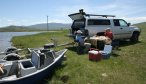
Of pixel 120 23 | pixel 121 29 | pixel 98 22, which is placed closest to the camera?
pixel 98 22

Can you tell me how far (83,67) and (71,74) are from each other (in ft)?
2.83

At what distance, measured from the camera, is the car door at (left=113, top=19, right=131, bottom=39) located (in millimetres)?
17605

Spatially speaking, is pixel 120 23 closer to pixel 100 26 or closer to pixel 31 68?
pixel 100 26

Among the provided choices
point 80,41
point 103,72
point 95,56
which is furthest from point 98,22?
point 103,72

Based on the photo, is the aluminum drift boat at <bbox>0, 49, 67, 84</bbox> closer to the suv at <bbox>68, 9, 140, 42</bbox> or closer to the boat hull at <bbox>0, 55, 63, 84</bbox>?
the boat hull at <bbox>0, 55, 63, 84</bbox>

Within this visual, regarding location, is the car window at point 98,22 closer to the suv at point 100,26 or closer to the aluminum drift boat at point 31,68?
the suv at point 100,26

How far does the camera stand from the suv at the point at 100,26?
15.7 m

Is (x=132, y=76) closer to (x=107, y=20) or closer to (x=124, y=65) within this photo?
(x=124, y=65)

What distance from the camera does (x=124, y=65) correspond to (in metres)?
10.7

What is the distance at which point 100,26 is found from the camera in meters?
16.7

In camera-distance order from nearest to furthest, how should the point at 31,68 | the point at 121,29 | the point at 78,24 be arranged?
the point at 31,68, the point at 78,24, the point at 121,29

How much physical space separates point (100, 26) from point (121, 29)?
2282mm

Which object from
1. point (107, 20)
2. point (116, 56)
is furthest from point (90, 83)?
point (107, 20)

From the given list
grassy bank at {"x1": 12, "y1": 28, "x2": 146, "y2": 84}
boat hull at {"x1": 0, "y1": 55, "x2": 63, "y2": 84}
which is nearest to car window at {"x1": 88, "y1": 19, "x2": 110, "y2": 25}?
Result: grassy bank at {"x1": 12, "y1": 28, "x2": 146, "y2": 84}
